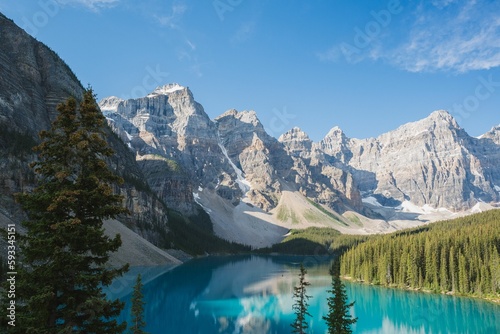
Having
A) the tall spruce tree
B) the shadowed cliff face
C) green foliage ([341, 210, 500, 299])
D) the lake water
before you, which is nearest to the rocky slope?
the shadowed cliff face

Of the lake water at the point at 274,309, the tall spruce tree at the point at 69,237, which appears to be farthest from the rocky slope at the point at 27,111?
the tall spruce tree at the point at 69,237

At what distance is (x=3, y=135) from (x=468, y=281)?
123 metres

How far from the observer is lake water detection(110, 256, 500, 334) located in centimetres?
5660

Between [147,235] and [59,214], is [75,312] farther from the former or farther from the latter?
[147,235]

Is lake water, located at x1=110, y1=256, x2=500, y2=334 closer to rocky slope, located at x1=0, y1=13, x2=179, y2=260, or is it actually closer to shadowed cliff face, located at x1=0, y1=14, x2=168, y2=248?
rocky slope, located at x1=0, y1=13, x2=179, y2=260

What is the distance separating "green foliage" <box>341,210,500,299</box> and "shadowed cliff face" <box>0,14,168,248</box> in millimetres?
81334

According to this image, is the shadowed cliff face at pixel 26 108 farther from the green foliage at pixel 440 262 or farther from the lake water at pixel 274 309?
the green foliage at pixel 440 262

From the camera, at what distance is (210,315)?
63.0 meters

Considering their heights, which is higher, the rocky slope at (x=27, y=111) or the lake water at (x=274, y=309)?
the rocky slope at (x=27, y=111)

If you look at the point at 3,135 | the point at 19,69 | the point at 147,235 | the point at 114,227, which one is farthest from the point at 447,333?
the point at 19,69

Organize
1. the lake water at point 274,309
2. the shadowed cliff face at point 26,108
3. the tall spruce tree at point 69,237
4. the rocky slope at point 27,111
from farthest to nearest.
A: the shadowed cliff face at point 26,108, the rocky slope at point 27,111, the lake water at point 274,309, the tall spruce tree at point 69,237

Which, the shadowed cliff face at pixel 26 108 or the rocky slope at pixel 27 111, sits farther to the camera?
the shadowed cliff face at pixel 26 108

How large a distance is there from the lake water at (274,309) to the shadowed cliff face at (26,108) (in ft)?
116

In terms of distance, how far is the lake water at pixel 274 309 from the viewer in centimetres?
5660
